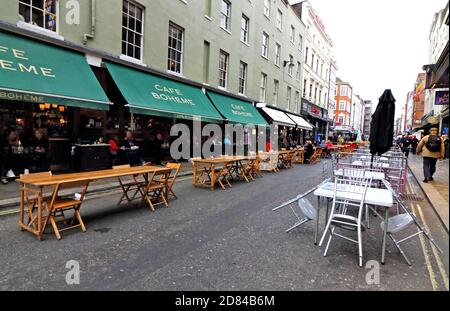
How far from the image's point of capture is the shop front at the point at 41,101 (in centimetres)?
737

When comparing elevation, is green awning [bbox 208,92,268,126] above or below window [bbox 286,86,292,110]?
below

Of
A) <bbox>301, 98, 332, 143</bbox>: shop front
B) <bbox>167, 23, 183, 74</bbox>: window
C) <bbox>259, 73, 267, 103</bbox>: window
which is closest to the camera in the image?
<bbox>167, 23, 183, 74</bbox>: window

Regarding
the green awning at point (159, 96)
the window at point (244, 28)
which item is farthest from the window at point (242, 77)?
the green awning at point (159, 96)

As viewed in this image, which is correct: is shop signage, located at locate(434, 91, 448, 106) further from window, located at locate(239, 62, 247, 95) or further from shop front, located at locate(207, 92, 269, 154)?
window, located at locate(239, 62, 247, 95)

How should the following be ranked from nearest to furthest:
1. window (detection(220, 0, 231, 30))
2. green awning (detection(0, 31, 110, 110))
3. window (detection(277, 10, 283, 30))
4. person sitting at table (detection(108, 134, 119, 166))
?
green awning (detection(0, 31, 110, 110))
person sitting at table (detection(108, 134, 119, 166))
window (detection(220, 0, 231, 30))
window (detection(277, 10, 283, 30))

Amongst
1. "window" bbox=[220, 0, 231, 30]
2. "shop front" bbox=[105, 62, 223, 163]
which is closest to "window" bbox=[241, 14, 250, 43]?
"window" bbox=[220, 0, 231, 30]

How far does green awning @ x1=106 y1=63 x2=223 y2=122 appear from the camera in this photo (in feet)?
33.8

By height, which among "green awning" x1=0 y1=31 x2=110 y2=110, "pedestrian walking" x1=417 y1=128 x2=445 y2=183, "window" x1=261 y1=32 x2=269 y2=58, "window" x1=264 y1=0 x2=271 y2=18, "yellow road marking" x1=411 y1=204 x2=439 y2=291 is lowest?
"yellow road marking" x1=411 y1=204 x2=439 y2=291

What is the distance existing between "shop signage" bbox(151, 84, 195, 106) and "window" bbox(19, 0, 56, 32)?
388 centimetres

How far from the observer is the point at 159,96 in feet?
37.9
